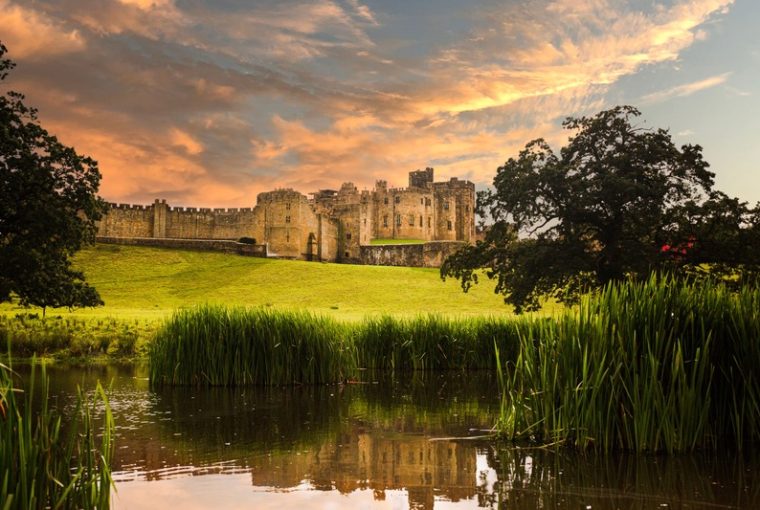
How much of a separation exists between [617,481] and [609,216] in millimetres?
15989

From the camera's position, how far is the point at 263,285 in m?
44.4

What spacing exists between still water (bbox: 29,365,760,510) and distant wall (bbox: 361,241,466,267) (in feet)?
168

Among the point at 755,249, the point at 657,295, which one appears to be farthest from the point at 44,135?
the point at 755,249

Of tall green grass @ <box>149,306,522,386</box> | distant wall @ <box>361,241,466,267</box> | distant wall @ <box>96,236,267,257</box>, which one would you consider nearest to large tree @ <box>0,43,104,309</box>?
tall green grass @ <box>149,306,522,386</box>

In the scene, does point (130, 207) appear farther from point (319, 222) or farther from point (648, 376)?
point (648, 376)

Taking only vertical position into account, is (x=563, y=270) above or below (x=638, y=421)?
above

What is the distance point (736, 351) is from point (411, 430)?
3.90 meters

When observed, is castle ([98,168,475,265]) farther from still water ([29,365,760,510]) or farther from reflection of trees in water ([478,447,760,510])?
reflection of trees in water ([478,447,760,510])

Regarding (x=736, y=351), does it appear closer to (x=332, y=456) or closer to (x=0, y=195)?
(x=332, y=456)

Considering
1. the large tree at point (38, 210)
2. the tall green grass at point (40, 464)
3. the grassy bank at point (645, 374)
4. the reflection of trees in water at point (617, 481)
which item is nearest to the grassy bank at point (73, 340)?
the large tree at point (38, 210)

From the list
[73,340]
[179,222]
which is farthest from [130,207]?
[73,340]

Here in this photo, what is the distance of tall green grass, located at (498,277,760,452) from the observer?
7359mm

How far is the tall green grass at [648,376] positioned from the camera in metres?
7.36

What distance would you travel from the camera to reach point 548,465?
286 inches
